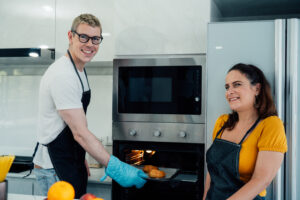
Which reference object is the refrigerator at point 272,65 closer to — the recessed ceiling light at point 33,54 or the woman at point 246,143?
the woman at point 246,143

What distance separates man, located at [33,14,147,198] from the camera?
4.91 ft

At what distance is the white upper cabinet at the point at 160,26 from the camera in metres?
1.88

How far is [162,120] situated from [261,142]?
664 millimetres

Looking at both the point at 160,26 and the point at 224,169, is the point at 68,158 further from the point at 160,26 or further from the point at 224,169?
the point at 160,26

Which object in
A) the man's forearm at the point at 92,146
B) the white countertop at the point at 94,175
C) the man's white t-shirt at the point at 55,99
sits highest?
the man's white t-shirt at the point at 55,99

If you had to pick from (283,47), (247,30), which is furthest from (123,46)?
(283,47)

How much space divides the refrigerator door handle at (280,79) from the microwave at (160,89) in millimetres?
418

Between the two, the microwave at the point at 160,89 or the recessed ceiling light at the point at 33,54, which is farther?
the recessed ceiling light at the point at 33,54

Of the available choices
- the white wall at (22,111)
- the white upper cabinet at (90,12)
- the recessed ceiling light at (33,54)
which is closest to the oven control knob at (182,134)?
the white upper cabinet at (90,12)

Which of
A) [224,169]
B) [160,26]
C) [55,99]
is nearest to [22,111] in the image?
[55,99]

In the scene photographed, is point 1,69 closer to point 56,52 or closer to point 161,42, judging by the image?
point 56,52

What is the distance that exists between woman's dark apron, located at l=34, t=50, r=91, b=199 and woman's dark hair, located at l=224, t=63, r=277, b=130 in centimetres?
82

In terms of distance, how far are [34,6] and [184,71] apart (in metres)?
1.31

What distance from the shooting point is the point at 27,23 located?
234 cm
